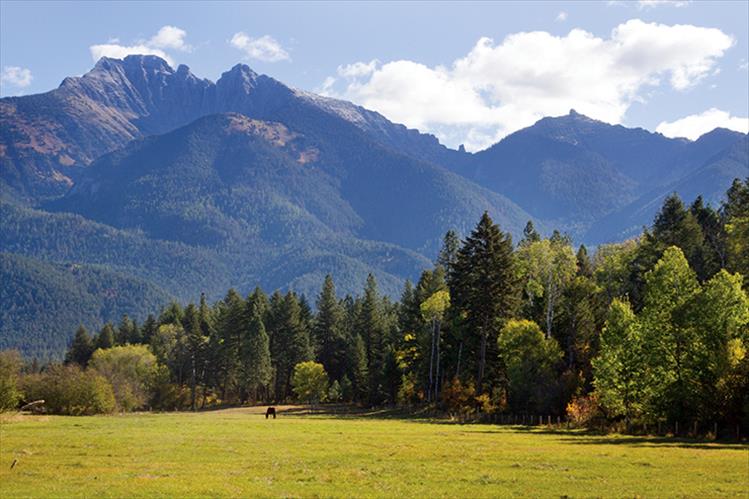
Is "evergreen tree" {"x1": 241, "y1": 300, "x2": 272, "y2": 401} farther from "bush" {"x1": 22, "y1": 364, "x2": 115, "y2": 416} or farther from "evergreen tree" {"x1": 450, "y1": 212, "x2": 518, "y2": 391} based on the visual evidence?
"evergreen tree" {"x1": 450, "y1": 212, "x2": 518, "y2": 391}

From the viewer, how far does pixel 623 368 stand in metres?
52.3

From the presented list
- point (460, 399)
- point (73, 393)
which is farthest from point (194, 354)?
point (460, 399)

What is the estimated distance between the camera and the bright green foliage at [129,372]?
94.1 m

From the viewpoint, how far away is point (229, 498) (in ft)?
76.4

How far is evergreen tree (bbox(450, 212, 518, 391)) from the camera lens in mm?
72688

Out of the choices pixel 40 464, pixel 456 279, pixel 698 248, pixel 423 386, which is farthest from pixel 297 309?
pixel 40 464

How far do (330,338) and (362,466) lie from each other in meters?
97.4

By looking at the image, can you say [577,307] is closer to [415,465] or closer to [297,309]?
[415,465]

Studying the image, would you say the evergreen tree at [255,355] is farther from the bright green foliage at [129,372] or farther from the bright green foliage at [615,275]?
the bright green foliage at [615,275]

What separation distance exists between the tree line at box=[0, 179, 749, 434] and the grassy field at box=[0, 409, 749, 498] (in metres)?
6.96

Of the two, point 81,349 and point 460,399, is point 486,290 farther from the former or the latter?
point 81,349

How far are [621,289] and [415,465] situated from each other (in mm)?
67994

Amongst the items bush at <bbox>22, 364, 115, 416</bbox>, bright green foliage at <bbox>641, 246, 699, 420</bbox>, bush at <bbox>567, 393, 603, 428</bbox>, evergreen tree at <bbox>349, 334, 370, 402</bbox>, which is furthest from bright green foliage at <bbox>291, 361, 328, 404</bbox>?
bright green foliage at <bbox>641, 246, 699, 420</bbox>

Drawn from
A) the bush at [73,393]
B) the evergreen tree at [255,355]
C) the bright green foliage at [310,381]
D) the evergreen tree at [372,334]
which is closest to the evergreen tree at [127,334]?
the evergreen tree at [255,355]
